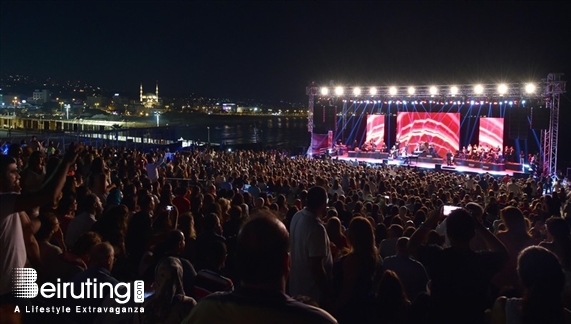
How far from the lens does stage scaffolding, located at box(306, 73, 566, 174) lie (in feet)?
70.4

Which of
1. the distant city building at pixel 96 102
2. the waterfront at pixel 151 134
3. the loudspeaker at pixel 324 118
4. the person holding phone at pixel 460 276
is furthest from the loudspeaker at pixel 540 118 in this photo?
the distant city building at pixel 96 102

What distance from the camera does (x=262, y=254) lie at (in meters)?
1.71

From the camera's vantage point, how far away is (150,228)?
4383 millimetres

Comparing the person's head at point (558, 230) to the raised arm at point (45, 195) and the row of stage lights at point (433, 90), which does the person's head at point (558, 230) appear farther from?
the row of stage lights at point (433, 90)

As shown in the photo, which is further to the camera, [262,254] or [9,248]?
[9,248]

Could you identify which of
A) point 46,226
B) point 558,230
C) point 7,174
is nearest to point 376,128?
point 558,230

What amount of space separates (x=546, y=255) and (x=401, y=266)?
1.56m

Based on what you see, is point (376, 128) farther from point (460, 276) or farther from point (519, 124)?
point (460, 276)

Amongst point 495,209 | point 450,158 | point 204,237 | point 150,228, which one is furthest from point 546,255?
point 450,158

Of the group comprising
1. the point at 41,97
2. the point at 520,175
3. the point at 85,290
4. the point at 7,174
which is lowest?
the point at 520,175

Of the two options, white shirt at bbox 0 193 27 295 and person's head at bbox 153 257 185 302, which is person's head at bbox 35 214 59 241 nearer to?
white shirt at bbox 0 193 27 295

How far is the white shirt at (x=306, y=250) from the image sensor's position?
3.76 metres

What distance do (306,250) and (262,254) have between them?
2153 mm

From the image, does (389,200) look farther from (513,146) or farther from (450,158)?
(513,146)
